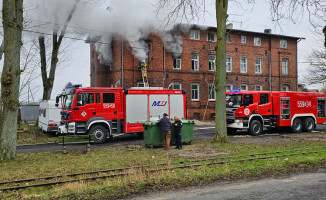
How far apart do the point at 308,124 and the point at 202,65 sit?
47.7ft

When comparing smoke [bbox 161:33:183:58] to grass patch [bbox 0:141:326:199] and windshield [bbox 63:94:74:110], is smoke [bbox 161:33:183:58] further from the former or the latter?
grass patch [bbox 0:141:326:199]

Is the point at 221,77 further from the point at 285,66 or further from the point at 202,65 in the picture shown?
the point at 285,66

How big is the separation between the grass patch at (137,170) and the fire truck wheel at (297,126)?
24.5ft

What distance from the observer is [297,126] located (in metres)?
19.8

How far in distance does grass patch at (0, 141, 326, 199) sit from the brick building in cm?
1734

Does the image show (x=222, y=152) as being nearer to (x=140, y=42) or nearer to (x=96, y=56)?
(x=140, y=42)

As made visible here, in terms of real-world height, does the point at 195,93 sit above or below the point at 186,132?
above

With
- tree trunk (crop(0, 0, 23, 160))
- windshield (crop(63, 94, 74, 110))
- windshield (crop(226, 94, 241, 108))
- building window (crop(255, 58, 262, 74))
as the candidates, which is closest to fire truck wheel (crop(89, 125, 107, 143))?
windshield (crop(63, 94, 74, 110))

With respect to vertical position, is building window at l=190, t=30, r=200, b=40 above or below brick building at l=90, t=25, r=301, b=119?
above

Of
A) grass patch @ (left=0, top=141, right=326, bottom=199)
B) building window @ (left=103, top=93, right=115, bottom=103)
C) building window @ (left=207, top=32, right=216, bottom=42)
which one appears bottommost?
grass patch @ (left=0, top=141, right=326, bottom=199)

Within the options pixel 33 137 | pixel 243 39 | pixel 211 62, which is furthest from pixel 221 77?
pixel 243 39

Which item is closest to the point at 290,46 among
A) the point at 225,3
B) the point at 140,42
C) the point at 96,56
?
the point at 140,42

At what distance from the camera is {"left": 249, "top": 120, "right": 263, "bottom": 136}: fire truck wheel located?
17750mm

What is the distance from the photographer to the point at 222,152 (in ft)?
37.4
